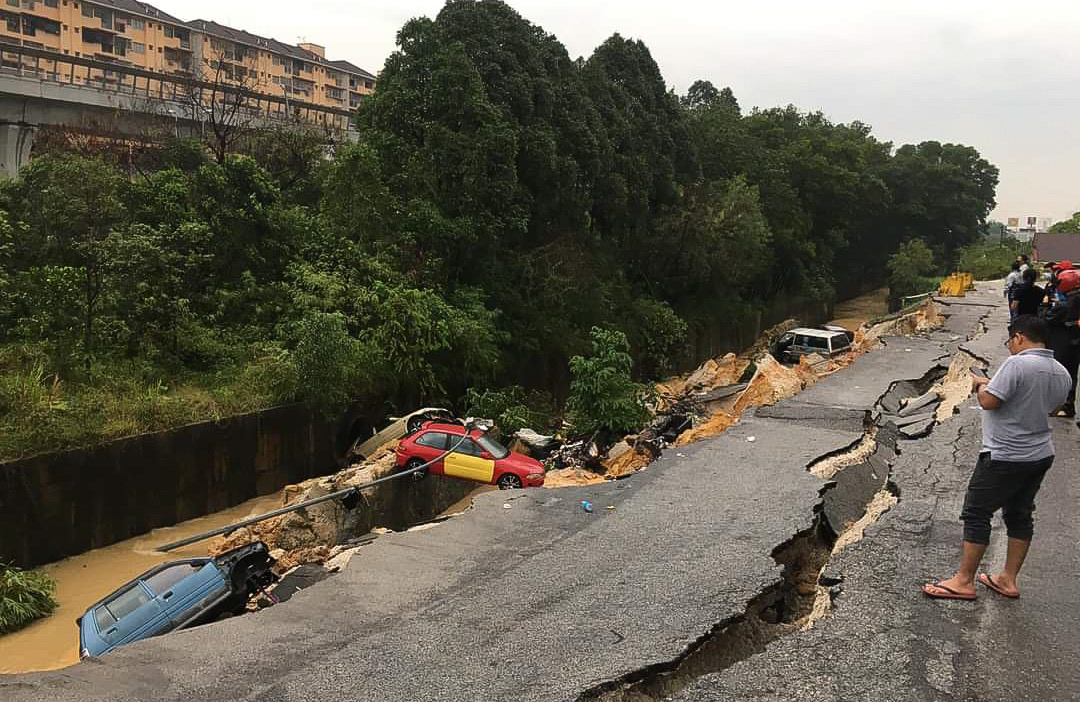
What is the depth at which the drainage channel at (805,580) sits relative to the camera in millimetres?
4758

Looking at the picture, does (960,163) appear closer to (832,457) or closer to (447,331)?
(447,331)

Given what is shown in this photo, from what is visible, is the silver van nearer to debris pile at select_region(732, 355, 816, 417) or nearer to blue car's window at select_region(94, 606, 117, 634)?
debris pile at select_region(732, 355, 816, 417)

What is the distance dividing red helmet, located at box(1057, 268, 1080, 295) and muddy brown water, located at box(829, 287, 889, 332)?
37184mm

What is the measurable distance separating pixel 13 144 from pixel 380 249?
17.7 metres

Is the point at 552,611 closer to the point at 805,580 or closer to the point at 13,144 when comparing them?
the point at 805,580

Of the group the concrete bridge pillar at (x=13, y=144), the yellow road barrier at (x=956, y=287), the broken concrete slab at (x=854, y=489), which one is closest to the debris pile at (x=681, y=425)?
the broken concrete slab at (x=854, y=489)

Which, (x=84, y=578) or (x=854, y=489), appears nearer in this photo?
(x=854, y=489)

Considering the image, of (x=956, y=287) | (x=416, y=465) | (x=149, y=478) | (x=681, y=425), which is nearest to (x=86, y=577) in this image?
(x=149, y=478)

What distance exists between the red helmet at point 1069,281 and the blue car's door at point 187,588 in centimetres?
985

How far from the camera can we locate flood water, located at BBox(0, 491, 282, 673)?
388 inches

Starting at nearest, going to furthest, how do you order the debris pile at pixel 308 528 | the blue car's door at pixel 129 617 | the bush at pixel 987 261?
1. the blue car's door at pixel 129 617
2. the debris pile at pixel 308 528
3. the bush at pixel 987 261

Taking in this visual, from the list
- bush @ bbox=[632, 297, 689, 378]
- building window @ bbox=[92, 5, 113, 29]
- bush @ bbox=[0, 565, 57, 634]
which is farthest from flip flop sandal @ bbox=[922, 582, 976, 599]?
building window @ bbox=[92, 5, 113, 29]

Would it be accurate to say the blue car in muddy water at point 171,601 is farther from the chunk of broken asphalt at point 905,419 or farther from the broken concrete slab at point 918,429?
the chunk of broken asphalt at point 905,419

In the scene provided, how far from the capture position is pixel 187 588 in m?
7.85
